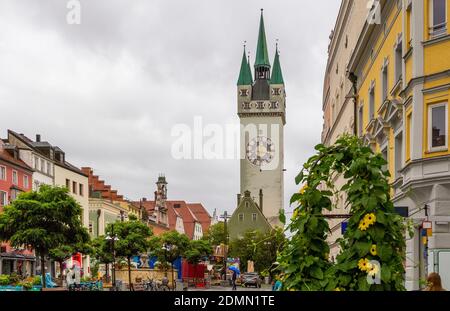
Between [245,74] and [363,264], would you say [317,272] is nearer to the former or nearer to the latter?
[363,264]

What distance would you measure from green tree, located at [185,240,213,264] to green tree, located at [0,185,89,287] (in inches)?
1298

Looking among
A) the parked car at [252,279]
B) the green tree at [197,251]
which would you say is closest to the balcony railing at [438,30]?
the parked car at [252,279]

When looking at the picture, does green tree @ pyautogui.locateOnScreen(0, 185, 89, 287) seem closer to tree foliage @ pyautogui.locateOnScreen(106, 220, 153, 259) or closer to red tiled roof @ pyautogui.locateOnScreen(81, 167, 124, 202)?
tree foliage @ pyautogui.locateOnScreen(106, 220, 153, 259)

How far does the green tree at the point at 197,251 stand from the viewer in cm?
6981

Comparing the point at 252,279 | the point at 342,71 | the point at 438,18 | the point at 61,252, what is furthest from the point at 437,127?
the point at 252,279

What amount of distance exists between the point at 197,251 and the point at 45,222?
117 ft

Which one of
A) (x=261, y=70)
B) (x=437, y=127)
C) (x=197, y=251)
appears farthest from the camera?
(x=261, y=70)

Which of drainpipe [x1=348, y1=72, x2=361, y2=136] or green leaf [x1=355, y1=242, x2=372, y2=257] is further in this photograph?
drainpipe [x1=348, y1=72, x2=361, y2=136]

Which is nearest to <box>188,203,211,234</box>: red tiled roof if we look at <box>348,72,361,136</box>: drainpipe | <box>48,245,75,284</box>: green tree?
<box>48,245,75,284</box>: green tree

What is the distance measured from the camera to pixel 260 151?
141250 millimetres

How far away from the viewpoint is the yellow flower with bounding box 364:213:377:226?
477cm

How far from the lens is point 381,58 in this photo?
26.2 metres
